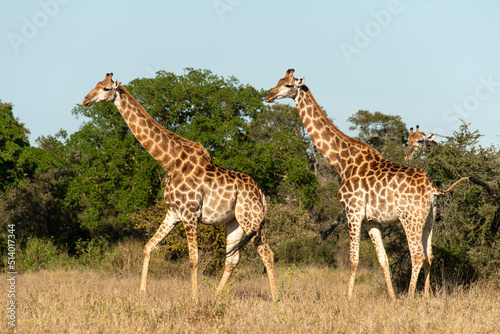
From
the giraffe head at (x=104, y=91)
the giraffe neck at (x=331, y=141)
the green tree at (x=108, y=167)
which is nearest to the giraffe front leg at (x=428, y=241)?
the giraffe neck at (x=331, y=141)

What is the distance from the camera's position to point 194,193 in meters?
8.82

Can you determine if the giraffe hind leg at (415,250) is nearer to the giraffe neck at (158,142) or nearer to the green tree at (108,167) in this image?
the giraffe neck at (158,142)

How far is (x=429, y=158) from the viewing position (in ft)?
37.7

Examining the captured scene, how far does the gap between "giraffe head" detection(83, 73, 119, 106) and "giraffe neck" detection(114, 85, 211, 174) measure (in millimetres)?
107

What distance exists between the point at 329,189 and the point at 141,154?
40.2 ft

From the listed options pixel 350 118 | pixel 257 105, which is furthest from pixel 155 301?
pixel 350 118

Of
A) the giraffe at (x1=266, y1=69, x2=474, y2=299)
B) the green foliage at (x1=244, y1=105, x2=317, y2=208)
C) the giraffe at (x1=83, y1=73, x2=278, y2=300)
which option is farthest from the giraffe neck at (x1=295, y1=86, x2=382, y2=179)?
the green foliage at (x1=244, y1=105, x2=317, y2=208)

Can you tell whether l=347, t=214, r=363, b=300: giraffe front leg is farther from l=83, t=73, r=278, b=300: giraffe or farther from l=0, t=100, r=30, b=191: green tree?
l=0, t=100, r=30, b=191: green tree

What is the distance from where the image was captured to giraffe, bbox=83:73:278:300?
28.8 ft

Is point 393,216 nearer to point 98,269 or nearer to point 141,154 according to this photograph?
point 98,269

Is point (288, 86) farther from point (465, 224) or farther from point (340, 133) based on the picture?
point (465, 224)

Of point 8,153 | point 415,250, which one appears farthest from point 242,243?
point 8,153

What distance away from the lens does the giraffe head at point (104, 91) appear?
359 inches

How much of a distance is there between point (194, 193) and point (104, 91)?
2423 mm
